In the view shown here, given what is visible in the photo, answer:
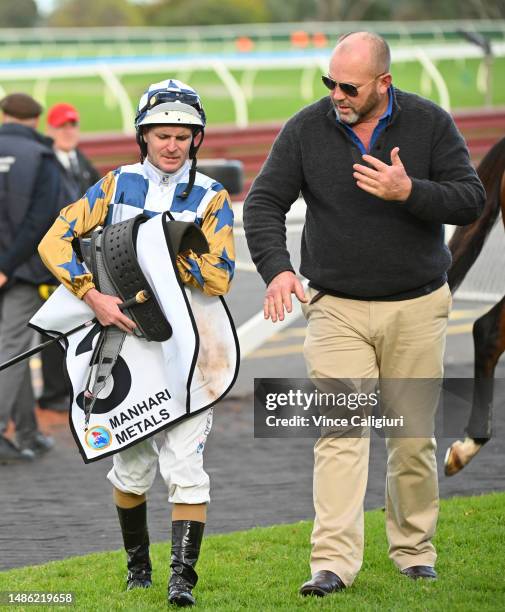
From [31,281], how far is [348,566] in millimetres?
3819

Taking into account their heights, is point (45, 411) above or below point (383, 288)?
below

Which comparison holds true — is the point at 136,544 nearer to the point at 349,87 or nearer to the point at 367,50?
the point at 349,87

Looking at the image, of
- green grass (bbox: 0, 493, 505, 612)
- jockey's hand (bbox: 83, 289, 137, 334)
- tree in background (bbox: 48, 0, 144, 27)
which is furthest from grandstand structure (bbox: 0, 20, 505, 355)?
tree in background (bbox: 48, 0, 144, 27)

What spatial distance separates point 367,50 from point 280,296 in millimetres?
883

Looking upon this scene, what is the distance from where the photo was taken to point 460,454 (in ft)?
20.8

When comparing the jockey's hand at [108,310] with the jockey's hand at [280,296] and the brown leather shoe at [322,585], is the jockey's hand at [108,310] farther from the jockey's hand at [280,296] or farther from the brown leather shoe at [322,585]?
the brown leather shoe at [322,585]

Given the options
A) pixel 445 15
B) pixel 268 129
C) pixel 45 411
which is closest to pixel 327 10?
pixel 445 15

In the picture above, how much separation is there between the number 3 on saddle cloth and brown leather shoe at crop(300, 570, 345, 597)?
0.69 m

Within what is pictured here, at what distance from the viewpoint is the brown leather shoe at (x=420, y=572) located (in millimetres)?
4930

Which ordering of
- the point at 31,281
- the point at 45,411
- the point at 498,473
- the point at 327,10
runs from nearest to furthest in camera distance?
the point at 498,473 → the point at 31,281 → the point at 45,411 → the point at 327,10

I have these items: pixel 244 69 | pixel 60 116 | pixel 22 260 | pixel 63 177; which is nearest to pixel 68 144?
pixel 60 116

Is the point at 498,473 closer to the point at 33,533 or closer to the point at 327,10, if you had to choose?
the point at 33,533

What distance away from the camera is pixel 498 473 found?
719 cm

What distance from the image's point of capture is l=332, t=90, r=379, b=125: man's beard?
4.77m
